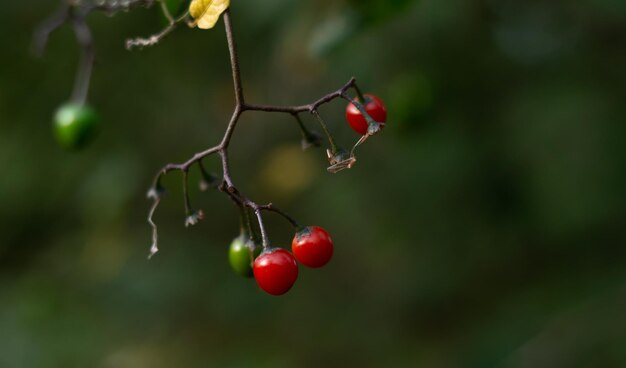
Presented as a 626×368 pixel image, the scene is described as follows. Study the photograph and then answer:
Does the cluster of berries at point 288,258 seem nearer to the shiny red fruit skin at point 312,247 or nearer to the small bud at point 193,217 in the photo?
the shiny red fruit skin at point 312,247

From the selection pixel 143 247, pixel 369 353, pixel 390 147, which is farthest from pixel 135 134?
pixel 369 353

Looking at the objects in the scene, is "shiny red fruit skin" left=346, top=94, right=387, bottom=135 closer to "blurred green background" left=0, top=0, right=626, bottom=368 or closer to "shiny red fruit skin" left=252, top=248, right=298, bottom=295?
"shiny red fruit skin" left=252, top=248, right=298, bottom=295

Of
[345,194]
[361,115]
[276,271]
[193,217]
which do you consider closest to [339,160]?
[361,115]

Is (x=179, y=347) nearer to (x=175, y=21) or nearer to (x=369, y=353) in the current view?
(x=369, y=353)

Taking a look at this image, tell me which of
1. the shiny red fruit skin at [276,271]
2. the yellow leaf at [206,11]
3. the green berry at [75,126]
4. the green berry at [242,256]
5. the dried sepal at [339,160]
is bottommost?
the green berry at [75,126]

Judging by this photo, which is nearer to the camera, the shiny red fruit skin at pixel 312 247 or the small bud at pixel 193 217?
the shiny red fruit skin at pixel 312 247

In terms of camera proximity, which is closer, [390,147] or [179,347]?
[390,147]

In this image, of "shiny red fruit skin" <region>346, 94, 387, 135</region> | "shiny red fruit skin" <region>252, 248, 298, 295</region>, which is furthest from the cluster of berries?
"shiny red fruit skin" <region>346, 94, 387, 135</region>

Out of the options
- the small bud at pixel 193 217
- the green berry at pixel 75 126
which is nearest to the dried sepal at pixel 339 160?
the small bud at pixel 193 217

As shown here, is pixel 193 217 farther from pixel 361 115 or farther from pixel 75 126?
pixel 75 126
